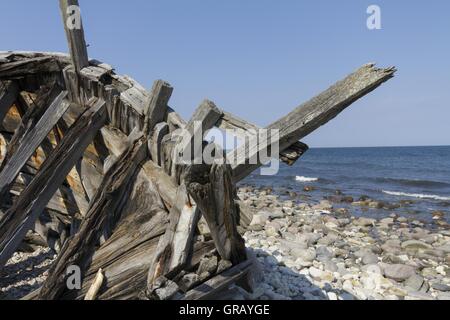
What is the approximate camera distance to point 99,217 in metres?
3.48

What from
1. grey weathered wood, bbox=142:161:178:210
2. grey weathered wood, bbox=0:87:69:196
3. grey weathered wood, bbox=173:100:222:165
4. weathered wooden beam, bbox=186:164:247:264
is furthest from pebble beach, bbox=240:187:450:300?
grey weathered wood, bbox=0:87:69:196

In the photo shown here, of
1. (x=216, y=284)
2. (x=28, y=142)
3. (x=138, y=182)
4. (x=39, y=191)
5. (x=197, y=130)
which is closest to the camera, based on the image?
(x=197, y=130)

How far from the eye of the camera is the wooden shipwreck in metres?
2.85

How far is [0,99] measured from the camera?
15.8 feet

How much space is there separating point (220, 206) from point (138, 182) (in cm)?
111

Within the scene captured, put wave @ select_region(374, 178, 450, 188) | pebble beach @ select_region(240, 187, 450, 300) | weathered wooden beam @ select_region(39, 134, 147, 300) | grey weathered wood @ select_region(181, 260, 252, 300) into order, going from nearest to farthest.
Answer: grey weathered wood @ select_region(181, 260, 252, 300)
weathered wooden beam @ select_region(39, 134, 147, 300)
pebble beach @ select_region(240, 187, 450, 300)
wave @ select_region(374, 178, 450, 188)

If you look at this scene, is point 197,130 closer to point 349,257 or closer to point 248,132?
point 248,132

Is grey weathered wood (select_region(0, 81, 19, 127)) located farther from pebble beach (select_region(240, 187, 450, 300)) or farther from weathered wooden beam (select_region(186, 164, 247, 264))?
pebble beach (select_region(240, 187, 450, 300))

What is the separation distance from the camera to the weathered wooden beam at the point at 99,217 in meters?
3.32

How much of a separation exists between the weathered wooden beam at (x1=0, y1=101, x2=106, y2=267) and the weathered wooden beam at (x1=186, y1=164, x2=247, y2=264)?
1798 mm

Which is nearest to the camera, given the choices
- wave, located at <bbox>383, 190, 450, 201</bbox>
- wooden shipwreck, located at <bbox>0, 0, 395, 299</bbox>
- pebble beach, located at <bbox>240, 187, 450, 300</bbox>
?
wooden shipwreck, located at <bbox>0, 0, 395, 299</bbox>

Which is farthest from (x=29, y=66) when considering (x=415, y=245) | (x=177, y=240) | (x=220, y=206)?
(x=415, y=245)

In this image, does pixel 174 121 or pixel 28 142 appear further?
pixel 28 142
